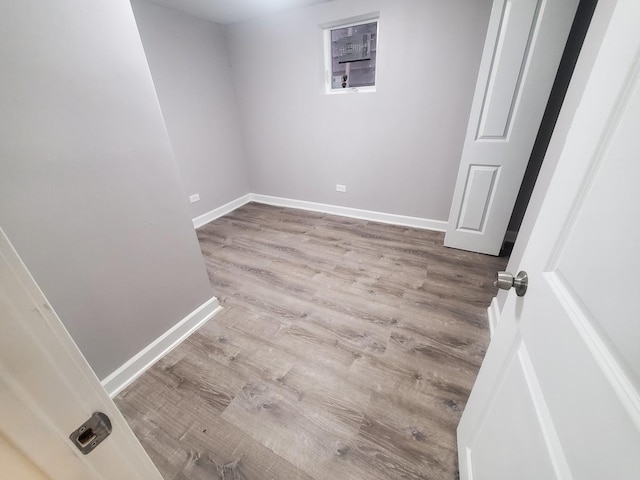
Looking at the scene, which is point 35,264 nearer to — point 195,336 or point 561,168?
point 195,336

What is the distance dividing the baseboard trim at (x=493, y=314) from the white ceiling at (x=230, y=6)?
3.06 metres

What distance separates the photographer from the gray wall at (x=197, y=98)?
8.21 ft

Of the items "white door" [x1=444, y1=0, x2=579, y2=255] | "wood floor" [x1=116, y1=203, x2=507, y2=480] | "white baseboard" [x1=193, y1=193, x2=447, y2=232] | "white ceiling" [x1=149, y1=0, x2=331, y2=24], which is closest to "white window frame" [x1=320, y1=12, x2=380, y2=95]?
"white ceiling" [x1=149, y1=0, x2=331, y2=24]

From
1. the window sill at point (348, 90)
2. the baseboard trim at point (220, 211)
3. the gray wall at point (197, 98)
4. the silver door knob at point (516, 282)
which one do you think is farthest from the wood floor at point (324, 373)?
the window sill at point (348, 90)

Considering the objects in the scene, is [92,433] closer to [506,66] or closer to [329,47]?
[506,66]

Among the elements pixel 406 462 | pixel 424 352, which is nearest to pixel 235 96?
pixel 424 352

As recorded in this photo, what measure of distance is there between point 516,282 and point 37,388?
2.96ft

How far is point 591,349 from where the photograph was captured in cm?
38

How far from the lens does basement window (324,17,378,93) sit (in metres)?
2.53

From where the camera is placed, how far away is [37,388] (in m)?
0.31

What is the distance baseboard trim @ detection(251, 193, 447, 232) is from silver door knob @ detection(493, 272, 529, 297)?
2.34m

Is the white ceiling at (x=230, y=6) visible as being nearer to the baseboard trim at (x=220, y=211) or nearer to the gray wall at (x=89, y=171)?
the gray wall at (x=89, y=171)

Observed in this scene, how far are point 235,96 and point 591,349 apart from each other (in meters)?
3.99

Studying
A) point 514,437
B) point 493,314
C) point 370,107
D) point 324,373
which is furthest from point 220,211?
point 514,437
